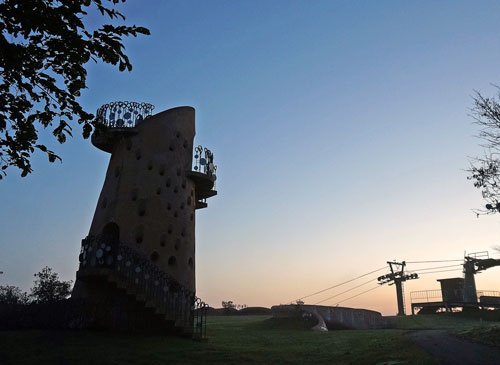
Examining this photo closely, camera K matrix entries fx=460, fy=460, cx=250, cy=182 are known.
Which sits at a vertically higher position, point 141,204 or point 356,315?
point 141,204

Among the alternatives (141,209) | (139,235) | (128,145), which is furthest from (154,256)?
(128,145)

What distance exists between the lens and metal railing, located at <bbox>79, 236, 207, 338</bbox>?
19656 millimetres

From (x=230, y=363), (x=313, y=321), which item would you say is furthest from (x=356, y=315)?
(x=230, y=363)

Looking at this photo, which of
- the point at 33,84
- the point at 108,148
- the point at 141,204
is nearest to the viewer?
the point at 33,84

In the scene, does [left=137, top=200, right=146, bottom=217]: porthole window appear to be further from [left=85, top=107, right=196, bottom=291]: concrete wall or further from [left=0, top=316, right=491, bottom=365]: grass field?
[left=0, top=316, right=491, bottom=365]: grass field

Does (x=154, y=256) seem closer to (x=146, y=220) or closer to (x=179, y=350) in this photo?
(x=146, y=220)

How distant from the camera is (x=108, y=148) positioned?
90.2ft

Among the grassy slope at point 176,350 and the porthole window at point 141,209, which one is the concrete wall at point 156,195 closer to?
the porthole window at point 141,209

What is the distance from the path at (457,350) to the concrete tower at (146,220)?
10.5m

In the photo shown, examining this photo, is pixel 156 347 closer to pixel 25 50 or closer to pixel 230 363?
pixel 230 363

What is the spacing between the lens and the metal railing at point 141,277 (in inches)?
774

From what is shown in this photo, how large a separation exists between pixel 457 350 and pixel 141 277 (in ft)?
41.9

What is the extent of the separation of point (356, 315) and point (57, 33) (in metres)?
35.9

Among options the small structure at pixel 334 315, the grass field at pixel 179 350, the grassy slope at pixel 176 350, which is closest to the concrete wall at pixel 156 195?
the grass field at pixel 179 350
